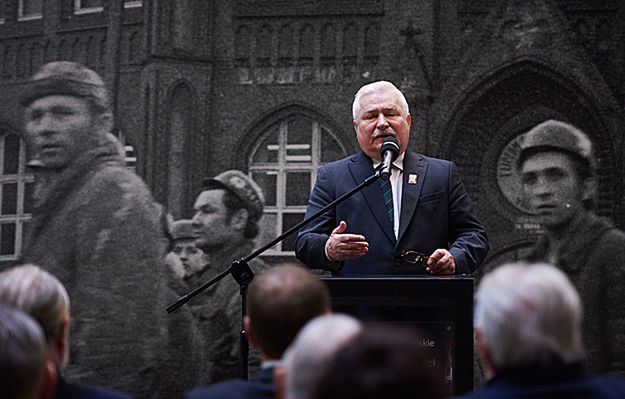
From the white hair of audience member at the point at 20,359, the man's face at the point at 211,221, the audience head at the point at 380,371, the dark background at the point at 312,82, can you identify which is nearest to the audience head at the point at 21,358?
the white hair of audience member at the point at 20,359

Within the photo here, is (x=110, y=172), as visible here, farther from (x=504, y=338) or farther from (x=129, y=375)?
(x=504, y=338)

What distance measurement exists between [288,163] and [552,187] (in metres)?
2.42

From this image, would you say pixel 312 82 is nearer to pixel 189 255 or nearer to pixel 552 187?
pixel 189 255

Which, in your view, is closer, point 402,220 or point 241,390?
point 241,390

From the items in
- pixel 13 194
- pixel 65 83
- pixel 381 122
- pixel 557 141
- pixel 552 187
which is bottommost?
pixel 13 194

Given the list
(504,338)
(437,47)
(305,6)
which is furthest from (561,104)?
(504,338)

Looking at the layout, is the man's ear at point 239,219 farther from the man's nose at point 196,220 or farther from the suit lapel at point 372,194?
the suit lapel at point 372,194

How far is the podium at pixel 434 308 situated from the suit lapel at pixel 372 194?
2.35 ft

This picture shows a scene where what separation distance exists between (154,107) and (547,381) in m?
7.36

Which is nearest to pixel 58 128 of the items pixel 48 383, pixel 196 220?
pixel 196 220

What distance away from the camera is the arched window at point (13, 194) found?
9.35 m

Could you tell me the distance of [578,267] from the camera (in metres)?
8.51

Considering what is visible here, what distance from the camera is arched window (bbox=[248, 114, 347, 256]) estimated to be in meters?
8.94

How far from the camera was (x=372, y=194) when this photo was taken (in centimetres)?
491
